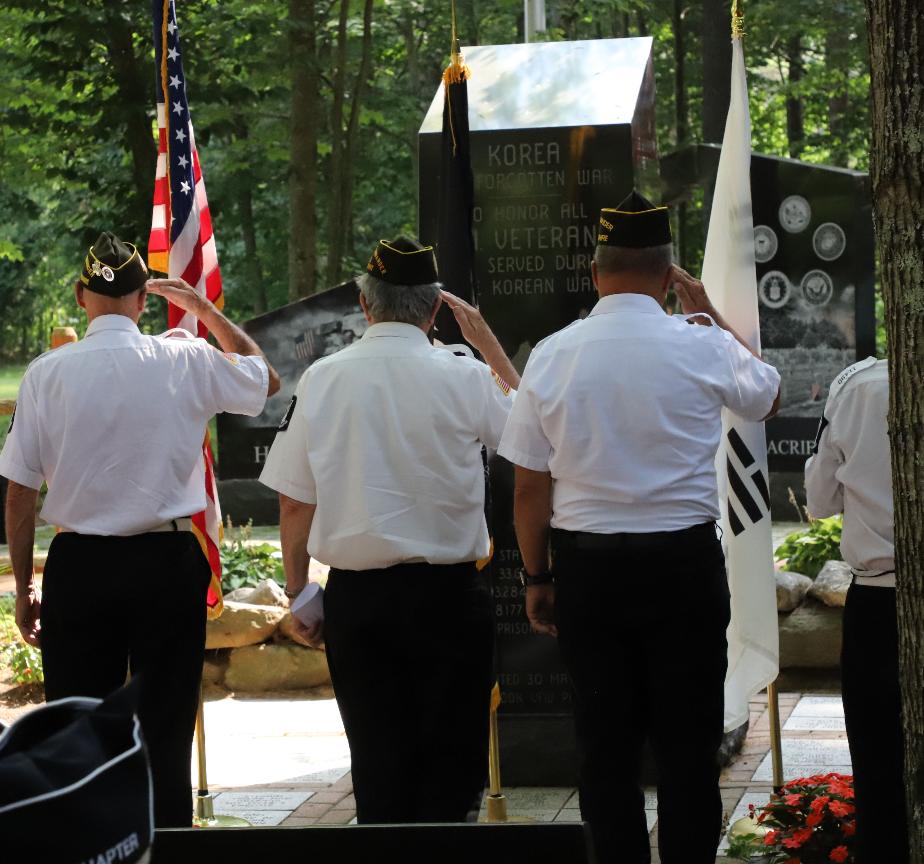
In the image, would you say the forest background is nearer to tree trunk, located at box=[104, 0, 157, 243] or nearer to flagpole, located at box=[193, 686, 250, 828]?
tree trunk, located at box=[104, 0, 157, 243]

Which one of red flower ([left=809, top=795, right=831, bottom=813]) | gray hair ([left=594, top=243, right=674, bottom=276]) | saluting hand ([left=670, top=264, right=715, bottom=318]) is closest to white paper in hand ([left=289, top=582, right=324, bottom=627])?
gray hair ([left=594, top=243, right=674, bottom=276])

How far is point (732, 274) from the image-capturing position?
222 inches

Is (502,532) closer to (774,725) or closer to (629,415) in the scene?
(774,725)

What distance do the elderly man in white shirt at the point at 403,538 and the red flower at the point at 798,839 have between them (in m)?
1.00

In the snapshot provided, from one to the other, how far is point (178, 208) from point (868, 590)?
3.32m

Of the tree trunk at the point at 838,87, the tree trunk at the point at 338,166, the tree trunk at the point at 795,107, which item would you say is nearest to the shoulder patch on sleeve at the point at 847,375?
the tree trunk at the point at 338,166

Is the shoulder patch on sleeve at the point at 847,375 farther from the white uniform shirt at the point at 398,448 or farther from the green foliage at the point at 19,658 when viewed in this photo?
the green foliage at the point at 19,658

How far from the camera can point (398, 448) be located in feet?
13.4

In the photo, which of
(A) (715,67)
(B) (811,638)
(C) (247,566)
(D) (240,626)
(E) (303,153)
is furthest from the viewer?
(A) (715,67)

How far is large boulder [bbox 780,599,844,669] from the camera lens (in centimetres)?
818

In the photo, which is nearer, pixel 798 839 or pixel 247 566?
pixel 798 839

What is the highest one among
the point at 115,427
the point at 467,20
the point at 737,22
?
the point at 467,20

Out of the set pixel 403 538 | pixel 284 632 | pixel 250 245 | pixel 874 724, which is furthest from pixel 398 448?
pixel 250 245

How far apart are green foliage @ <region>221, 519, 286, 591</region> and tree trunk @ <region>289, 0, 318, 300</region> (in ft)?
22.5
